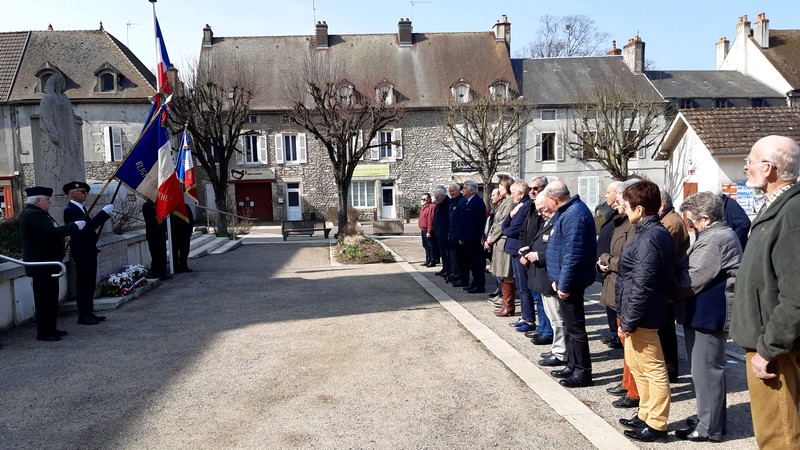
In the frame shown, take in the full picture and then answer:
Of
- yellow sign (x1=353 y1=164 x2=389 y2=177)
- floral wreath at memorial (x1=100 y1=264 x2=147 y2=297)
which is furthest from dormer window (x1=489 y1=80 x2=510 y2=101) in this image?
floral wreath at memorial (x1=100 y1=264 x2=147 y2=297)

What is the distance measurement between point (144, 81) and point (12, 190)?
28.2 ft

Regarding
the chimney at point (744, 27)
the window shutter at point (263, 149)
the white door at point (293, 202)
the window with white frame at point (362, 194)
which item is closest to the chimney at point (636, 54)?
the chimney at point (744, 27)

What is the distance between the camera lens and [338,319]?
314 inches

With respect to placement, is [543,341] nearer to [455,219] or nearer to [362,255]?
[455,219]

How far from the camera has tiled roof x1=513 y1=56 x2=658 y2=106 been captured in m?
34.4

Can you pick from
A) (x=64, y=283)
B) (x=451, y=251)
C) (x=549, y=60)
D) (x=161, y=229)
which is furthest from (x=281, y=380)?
(x=549, y=60)

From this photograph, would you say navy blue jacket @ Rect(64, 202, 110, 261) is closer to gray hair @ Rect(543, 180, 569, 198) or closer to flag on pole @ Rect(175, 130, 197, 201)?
gray hair @ Rect(543, 180, 569, 198)

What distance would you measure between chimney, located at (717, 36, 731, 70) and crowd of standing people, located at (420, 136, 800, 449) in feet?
128

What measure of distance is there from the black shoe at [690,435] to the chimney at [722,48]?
Result: 142 feet

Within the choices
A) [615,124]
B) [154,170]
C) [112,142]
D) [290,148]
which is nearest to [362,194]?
[290,148]

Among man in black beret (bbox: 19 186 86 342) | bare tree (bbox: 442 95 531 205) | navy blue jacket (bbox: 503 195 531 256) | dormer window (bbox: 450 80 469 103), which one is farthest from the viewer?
dormer window (bbox: 450 80 469 103)

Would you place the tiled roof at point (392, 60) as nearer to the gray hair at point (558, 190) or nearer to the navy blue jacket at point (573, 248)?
the gray hair at point (558, 190)

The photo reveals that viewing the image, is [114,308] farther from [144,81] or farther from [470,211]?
[144,81]

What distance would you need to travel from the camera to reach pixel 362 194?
35.2 meters
